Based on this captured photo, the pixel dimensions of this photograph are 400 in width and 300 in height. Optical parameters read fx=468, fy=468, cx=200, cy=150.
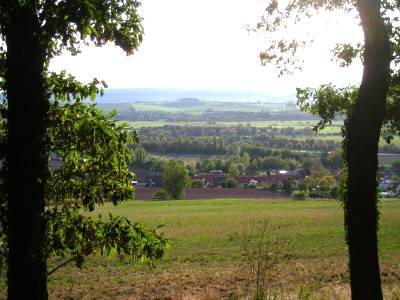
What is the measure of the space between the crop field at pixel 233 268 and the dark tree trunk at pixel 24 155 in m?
2.98

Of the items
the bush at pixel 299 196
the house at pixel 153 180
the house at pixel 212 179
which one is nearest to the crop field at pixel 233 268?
the bush at pixel 299 196

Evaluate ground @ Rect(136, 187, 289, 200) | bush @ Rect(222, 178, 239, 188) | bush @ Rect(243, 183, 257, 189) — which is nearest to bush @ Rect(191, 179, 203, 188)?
bush @ Rect(222, 178, 239, 188)

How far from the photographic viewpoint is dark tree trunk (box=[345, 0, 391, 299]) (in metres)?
6.29

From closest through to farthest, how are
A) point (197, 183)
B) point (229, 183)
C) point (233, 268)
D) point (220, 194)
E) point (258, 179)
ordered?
point (233, 268)
point (220, 194)
point (229, 183)
point (197, 183)
point (258, 179)

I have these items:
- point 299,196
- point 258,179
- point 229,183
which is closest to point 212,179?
point 258,179

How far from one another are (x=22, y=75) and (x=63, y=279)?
13950 mm

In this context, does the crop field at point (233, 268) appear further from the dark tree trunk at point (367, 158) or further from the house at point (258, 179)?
the house at point (258, 179)

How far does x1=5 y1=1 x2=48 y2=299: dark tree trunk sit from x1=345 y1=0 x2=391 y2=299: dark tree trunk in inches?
162

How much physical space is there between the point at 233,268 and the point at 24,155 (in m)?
13.8

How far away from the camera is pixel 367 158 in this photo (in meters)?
6.38

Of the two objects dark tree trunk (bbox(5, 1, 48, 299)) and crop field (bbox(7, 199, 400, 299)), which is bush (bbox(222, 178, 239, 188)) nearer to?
crop field (bbox(7, 199, 400, 299))

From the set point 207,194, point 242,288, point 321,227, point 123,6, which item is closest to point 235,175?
point 207,194

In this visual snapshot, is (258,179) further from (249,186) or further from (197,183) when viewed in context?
(197,183)

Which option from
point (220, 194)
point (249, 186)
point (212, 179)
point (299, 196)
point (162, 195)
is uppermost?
point (299, 196)
